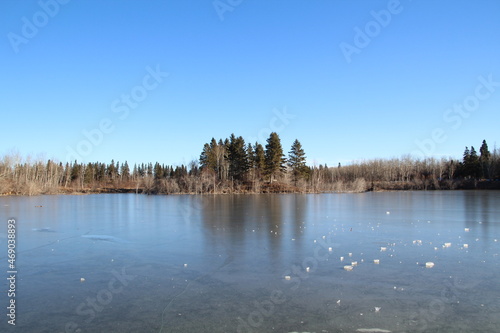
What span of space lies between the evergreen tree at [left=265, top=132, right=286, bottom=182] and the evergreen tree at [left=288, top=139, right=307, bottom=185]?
127 inches

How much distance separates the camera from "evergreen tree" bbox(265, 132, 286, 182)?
6575 centimetres

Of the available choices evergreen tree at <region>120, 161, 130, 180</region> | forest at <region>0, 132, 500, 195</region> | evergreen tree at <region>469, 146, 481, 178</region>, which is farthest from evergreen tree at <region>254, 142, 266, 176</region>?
evergreen tree at <region>120, 161, 130, 180</region>

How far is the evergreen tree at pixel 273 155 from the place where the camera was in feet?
216

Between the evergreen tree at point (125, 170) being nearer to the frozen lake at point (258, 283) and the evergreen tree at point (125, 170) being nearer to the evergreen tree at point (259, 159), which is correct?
the evergreen tree at point (259, 159)

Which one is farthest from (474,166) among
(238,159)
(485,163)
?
(238,159)

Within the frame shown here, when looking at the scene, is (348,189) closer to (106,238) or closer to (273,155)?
(273,155)

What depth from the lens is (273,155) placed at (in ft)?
215

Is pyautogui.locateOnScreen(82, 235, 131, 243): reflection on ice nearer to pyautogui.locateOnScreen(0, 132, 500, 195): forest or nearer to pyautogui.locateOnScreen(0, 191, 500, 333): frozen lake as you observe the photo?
pyautogui.locateOnScreen(0, 191, 500, 333): frozen lake

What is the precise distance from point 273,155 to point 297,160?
590cm

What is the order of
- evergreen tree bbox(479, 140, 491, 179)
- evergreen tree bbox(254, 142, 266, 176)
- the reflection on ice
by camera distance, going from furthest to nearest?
evergreen tree bbox(479, 140, 491, 179), evergreen tree bbox(254, 142, 266, 176), the reflection on ice

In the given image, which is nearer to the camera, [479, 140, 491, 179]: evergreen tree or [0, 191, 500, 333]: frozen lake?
[0, 191, 500, 333]: frozen lake

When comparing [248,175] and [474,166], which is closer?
[248,175]

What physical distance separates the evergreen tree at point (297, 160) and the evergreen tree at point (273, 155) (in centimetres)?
322

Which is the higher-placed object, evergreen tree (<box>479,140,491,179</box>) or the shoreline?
evergreen tree (<box>479,140,491,179</box>)
